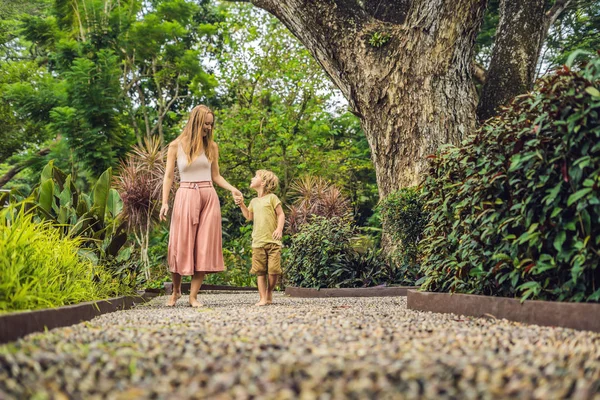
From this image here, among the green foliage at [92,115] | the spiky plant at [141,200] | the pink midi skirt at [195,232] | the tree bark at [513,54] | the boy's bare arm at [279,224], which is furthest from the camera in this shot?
the green foliage at [92,115]

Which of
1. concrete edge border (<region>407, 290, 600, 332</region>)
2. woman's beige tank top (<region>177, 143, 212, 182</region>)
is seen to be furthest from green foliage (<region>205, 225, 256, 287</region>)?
concrete edge border (<region>407, 290, 600, 332</region>)

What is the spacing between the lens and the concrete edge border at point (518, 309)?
3.53 metres

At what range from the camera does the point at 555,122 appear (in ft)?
12.3

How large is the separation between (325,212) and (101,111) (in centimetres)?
650

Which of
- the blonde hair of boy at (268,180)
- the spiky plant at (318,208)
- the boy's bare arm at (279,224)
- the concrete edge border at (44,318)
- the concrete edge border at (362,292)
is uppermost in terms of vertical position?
the spiky plant at (318,208)

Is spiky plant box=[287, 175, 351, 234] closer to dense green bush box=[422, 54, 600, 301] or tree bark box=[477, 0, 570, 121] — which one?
tree bark box=[477, 0, 570, 121]

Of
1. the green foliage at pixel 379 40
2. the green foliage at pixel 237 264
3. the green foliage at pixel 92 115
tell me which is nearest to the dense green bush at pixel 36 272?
the green foliage at pixel 379 40

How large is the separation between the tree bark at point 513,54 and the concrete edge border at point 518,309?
17.2ft

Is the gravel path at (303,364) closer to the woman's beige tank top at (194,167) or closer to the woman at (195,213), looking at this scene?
the woman at (195,213)

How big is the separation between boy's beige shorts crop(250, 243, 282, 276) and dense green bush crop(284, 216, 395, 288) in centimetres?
240

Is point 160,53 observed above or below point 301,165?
above

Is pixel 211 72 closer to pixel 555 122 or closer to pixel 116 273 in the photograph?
pixel 116 273

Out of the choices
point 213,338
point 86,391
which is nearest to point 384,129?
point 213,338

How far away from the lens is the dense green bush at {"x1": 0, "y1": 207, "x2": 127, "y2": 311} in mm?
3639
